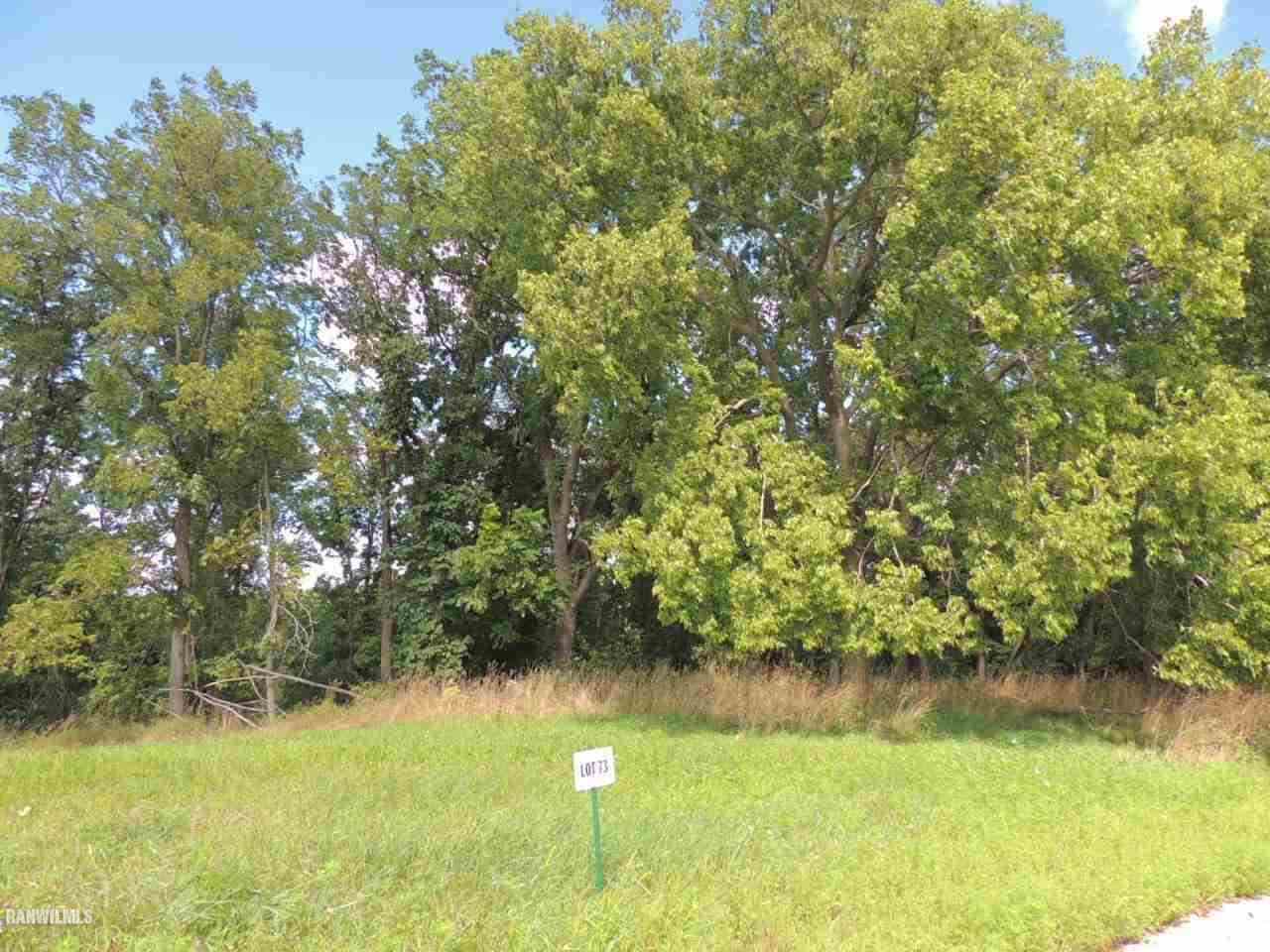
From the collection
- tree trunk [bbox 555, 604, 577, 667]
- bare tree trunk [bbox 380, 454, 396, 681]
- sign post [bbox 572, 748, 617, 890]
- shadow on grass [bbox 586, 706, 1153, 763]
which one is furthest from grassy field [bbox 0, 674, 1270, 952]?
bare tree trunk [bbox 380, 454, 396, 681]

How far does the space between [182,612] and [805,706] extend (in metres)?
14.1

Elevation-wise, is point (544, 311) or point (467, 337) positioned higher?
point (467, 337)

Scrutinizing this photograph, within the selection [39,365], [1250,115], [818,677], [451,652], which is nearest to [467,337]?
[451,652]

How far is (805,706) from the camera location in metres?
13.9

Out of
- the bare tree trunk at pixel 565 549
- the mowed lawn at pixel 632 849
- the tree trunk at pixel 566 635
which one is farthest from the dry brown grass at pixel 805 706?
the bare tree trunk at pixel 565 549

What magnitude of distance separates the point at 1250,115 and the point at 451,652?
18.6m

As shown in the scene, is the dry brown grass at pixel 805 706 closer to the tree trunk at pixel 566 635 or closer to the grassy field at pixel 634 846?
the grassy field at pixel 634 846

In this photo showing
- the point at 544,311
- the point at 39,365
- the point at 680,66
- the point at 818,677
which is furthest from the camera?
the point at 39,365

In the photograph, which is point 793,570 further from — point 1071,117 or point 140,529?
point 140,529

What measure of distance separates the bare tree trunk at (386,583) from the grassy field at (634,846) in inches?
406

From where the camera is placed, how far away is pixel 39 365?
21.9 metres

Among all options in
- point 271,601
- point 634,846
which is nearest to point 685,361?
point 634,846

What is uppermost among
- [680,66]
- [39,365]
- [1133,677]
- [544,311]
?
[680,66]

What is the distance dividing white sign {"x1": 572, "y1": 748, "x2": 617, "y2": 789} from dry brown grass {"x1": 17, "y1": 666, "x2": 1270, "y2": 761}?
26.8 ft
